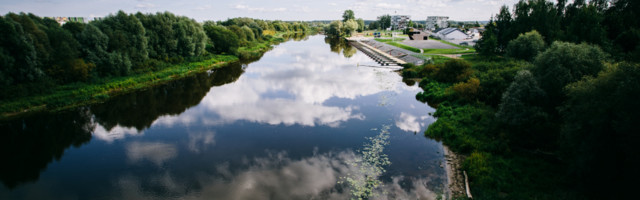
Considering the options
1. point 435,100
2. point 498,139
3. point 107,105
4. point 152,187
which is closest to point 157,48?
point 107,105

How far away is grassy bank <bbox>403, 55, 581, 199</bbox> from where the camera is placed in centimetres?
1206

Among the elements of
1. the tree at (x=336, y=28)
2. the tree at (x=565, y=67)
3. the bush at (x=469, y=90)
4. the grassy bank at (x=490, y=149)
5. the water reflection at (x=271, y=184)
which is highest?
the tree at (x=336, y=28)

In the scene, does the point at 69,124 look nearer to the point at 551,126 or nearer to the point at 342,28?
the point at 551,126

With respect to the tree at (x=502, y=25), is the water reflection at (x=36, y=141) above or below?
below

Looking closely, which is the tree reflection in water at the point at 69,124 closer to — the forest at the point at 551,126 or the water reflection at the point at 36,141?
the water reflection at the point at 36,141

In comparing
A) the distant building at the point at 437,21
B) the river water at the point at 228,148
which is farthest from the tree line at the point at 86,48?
the distant building at the point at 437,21

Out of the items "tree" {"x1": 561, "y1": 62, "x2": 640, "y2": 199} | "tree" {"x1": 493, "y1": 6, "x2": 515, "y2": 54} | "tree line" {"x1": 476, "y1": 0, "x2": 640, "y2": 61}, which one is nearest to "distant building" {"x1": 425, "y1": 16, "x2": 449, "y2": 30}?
"tree" {"x1": 493, "y1": 6, "x2": 515, "y2": 54}

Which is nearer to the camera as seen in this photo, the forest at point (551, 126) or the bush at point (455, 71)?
the forest at point (551, 126)

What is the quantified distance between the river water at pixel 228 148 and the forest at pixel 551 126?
7.00ft

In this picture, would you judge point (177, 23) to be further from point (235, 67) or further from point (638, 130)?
point (638, 130)

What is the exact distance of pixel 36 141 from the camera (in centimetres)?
1880

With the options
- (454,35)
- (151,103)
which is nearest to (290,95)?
(151,103)

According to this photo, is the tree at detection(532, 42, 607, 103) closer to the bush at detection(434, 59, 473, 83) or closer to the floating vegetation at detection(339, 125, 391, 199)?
the floating vegetation at detection(339, 125, 391, 199)

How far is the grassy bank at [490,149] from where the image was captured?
12.1 m
